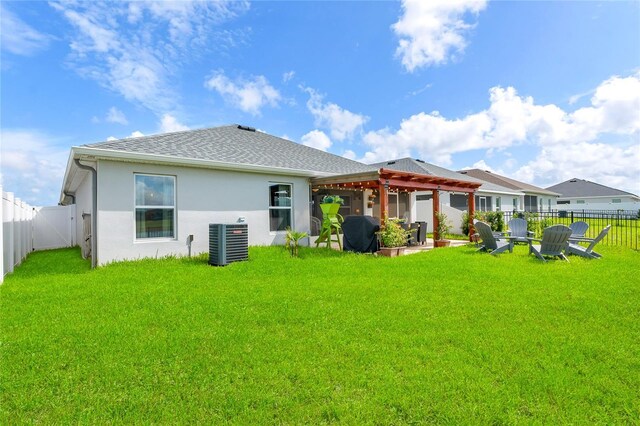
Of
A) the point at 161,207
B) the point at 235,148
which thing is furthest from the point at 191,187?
the point at 235,148

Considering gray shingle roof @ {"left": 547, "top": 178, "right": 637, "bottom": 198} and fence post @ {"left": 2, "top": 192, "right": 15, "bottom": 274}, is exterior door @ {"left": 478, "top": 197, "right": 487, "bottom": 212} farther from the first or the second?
gray shingle roof @ {"left": 547, "top": 178, "right": 637, "bottom": 198}

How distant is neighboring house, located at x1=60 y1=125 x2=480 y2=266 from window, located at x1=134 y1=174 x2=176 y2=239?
2cm

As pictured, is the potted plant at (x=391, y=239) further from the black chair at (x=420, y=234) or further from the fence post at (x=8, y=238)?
the fence post at (x=8, y=238)

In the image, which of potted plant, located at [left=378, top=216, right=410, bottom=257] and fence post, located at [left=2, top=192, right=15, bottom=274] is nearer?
fence post, located at [left=2, top=192, right=15, bottom=274]

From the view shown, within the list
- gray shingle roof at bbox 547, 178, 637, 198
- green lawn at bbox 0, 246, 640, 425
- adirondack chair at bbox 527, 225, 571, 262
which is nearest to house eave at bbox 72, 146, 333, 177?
green lawn at bbox 0, 246, 640, 425

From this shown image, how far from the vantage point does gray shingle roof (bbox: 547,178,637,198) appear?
41.5 metres

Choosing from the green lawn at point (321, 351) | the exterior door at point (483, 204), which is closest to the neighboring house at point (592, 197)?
the exterior door at point (483, 204)

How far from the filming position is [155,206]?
843 centimetres

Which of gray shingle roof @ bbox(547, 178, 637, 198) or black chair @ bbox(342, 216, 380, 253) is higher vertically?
gray shingle roof @ bbox(547, 178, 637, 198)

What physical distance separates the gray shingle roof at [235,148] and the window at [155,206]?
0.80m

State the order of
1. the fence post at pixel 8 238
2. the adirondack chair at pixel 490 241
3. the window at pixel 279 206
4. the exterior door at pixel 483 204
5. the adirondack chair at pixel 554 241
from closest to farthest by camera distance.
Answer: the fence post at pixel 8 238 → the adirondack chair at pixel 554 241 → the adirondack chair at pixel 490 241 → the window at pixel 279 206 → the exterior door at pixel 483 204

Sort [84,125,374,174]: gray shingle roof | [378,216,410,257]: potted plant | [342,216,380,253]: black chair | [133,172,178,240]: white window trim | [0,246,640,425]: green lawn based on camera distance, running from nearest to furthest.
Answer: [0,246,640,425]: green lawn
[133,172,178,240]: white window trim
[84,125,374,174]: gray shingle roof
[378,216,410,257]: potted plant
[342,216,380,253]: black chair

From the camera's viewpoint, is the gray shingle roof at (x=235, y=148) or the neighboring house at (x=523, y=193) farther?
the neighboring house at (x=523, y=193)

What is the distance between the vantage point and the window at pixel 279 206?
35.4 ft
